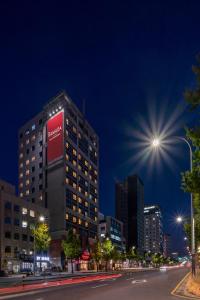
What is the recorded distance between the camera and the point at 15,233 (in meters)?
104

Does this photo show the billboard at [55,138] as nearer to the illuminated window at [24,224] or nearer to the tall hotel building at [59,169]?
the tall hotel building at [59,169]

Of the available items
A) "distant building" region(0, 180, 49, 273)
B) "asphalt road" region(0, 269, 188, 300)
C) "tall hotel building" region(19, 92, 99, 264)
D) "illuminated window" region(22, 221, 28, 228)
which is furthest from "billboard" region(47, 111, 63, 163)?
"asphalt road" region(0, 269, 188, 300)

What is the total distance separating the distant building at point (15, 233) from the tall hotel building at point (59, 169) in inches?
678

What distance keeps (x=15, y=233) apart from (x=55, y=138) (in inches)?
1615

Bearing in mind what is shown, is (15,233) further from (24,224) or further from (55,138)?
(55,138)

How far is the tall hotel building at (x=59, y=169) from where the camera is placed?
13162cm

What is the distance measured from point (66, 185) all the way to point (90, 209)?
27.9 metres

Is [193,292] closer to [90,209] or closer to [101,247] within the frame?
[101,247]

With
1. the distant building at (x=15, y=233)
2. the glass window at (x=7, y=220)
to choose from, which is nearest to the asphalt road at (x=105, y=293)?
the distant building at (x=15, y=233)

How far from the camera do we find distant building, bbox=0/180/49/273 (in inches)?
3868

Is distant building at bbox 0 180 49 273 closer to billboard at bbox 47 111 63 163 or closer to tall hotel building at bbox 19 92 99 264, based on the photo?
tall hotel building at bbox 19 92 99 264

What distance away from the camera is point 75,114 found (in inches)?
5940

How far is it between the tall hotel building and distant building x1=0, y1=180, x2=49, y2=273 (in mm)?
17214

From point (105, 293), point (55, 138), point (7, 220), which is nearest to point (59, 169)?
point (55, 138)
